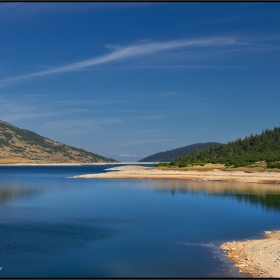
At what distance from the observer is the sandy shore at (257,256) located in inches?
882

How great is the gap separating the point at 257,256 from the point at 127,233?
12644 millimetres

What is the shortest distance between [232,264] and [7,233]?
1898cm

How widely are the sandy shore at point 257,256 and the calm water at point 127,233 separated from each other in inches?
32.1

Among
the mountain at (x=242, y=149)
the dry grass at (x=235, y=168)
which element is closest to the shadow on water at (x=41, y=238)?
the dry grass at (x=235, y=168)

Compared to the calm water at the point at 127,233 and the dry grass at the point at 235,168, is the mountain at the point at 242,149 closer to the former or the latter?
the dry grass at the point at 235,168

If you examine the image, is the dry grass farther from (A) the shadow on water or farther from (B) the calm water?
(A) the shadow on water

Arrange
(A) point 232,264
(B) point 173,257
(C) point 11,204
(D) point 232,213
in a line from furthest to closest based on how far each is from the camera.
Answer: (C) point 11,204 → (D) point 232,213 → (B) point 173,257 → (A) point 232,264

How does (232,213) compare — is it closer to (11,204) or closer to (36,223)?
(36,223)

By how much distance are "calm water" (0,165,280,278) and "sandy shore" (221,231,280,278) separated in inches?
32.1

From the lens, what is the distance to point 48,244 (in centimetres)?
2983

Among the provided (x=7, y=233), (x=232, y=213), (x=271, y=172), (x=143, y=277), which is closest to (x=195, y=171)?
(x=271, y=172)

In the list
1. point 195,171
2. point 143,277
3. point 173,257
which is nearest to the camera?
point 143,277

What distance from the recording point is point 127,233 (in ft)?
113

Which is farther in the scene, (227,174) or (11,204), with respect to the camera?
(227,174)
